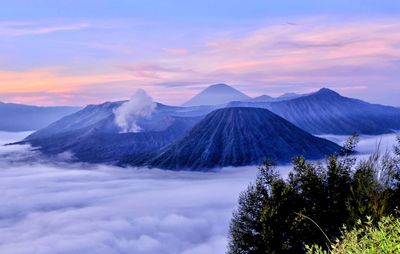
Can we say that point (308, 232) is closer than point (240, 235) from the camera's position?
Yes

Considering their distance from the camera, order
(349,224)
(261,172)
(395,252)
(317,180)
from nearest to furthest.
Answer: (395,252)
(349,224)
(317,180)
(261,172)

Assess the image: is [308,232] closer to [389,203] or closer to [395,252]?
[389,203]

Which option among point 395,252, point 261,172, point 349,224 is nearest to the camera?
point 395,252

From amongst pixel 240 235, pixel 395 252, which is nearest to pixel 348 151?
pixel 240 235

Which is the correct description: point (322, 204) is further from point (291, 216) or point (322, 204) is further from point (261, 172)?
point (261, 172)

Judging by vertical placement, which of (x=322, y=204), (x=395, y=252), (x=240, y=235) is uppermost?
(x=395, y=252)

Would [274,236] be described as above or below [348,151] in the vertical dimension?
below
